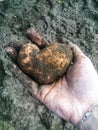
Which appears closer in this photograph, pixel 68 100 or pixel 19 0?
pixel 68 100

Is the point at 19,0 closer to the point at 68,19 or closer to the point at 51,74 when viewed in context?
the point at 68,19

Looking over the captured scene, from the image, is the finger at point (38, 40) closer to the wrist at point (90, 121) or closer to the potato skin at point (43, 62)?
the potato skin at point (43, 62)

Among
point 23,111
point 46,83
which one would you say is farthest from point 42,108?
point 46,83

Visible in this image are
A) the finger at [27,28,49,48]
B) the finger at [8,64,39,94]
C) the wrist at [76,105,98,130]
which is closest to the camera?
the wrist at [76,105,98,130]

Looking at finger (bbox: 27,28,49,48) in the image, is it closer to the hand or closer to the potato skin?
the potato skin

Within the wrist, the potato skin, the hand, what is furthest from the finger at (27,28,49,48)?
the wrist

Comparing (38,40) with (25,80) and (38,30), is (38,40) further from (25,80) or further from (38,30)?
(38,30)
